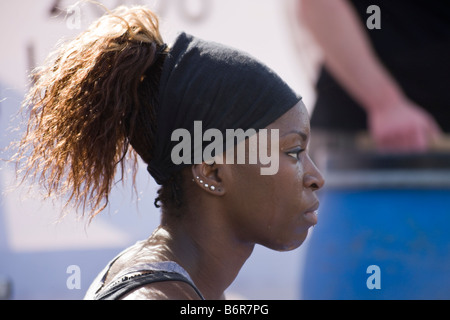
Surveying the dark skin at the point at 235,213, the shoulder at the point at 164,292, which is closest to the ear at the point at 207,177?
the dark skin at the point at 235,213

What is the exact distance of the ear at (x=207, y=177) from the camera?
58.2 inches

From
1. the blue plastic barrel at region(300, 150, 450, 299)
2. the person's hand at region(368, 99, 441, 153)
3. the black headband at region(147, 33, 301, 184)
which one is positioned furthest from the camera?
the person's hand at region(368, 99, 441, 153)

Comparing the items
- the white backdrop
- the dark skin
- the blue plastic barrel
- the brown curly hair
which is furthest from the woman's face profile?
the blue plastic barrel

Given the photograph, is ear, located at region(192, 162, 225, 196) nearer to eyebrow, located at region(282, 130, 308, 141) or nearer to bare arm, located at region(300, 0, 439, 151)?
eyebrow, located at region(282, 130, 308, 141)

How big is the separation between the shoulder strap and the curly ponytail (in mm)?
272

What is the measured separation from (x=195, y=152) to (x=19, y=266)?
1865mm

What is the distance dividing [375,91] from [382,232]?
725 millimetres

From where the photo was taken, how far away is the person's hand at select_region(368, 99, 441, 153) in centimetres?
335

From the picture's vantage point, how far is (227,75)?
1.46 meters

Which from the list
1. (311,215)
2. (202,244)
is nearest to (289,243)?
(311,215)

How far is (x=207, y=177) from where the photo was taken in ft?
4.85

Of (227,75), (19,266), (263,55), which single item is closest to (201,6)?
(263,55)

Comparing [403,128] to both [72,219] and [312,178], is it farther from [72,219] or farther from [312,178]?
[312,178]

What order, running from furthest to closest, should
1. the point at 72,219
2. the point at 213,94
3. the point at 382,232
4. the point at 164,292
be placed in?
the point at 382,232 → the point at 72,219 → the point at 213,94 → the point at 164,292
